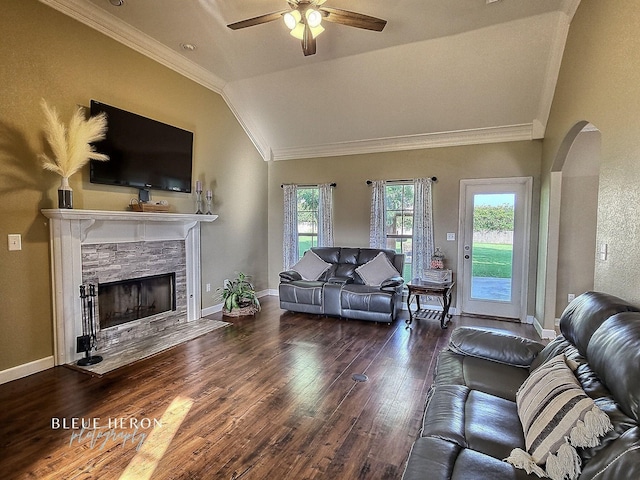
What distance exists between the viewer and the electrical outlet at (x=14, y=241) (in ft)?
9.68

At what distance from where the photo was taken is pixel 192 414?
8.20 feet

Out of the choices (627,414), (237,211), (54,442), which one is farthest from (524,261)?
(54,442)

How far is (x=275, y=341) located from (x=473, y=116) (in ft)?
14.0

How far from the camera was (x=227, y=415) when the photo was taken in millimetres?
2494

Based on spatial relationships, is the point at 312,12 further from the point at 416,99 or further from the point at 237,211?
the point at 237,211

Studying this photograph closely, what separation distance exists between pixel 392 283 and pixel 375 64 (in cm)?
305

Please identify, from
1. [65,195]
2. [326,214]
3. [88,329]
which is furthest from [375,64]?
[88,329]

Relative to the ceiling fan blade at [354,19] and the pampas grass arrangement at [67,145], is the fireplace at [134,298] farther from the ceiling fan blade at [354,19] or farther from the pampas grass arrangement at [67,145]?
the ceiling fan blade at [354,19]

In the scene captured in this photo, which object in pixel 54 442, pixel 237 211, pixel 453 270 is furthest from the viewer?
pixel 237 211

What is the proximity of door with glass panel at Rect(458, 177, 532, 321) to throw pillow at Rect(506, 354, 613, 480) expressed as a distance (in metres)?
3.92

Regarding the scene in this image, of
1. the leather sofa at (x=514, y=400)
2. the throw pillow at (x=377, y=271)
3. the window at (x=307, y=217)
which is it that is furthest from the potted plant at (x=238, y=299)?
the leather sofa at (x=514, y=400)

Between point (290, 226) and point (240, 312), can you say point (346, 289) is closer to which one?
point (240, 312)

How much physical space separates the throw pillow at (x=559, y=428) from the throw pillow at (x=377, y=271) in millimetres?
3526

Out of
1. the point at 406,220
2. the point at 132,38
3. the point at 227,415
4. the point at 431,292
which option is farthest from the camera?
the point at 406,220
